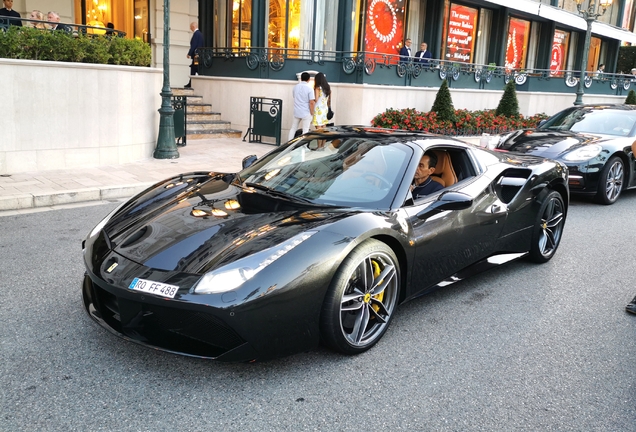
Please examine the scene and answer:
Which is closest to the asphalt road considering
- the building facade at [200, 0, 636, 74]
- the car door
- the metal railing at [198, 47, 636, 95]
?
the car door

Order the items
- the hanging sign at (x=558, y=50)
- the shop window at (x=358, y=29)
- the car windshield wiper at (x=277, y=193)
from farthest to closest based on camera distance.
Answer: the hanging sign at (x=558, y=50) → the shop window at (x=358, y=29) → the car windshield wiper at (x=277, y=193)

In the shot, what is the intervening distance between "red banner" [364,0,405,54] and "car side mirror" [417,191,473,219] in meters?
16.1

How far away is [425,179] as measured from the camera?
187 inches

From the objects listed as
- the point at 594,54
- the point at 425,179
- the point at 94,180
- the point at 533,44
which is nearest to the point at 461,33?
the point at 533,44

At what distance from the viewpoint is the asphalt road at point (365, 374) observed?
300 centimetres

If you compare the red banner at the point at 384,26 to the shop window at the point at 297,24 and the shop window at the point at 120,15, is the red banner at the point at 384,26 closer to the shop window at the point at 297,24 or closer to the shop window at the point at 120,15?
the shop window at the point at 297,24

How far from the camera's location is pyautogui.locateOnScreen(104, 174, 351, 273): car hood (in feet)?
11.0

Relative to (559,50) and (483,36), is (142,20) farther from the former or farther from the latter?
(559,50)

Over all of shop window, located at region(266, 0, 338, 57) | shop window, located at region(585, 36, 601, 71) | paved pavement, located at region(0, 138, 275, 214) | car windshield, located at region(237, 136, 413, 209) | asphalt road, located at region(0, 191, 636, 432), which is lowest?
asphalt road, located at region(0, 191, 636, 432)

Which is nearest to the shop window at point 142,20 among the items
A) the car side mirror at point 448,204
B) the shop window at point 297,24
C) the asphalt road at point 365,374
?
the shop window at point 297,24

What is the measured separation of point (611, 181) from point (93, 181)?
807cm

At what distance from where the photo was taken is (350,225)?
12.1 ft

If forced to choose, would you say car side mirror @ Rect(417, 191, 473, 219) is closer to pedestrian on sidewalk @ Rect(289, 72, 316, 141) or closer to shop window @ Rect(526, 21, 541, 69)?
pedestrian on sidewalk @ Rect(289, 72, 316, 141)

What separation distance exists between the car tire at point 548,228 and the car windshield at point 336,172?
193 cm
